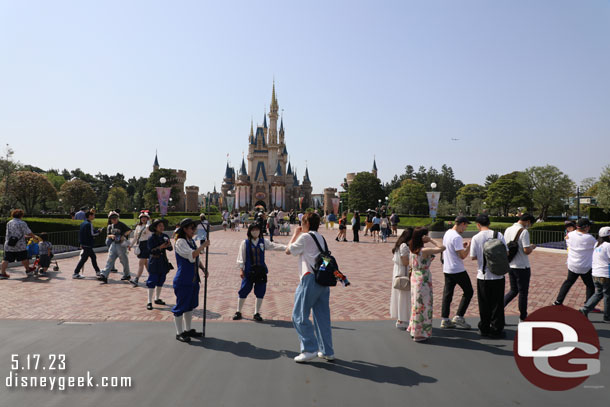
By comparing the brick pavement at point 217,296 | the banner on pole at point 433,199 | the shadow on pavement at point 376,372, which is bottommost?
the shadow on pavement at point 376,372

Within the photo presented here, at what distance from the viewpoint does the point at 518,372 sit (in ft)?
13.9

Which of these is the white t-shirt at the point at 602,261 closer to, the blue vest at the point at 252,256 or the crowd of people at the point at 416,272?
the crowd of people at the point at 416,272

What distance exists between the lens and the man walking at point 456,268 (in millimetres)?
5535

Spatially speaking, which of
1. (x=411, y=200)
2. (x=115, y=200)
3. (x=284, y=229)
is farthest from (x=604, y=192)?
(x=115, y=200)

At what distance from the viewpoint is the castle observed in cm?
10056

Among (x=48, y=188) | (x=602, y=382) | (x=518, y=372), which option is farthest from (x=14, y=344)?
(x=48, y=188)

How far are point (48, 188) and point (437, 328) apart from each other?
63.5 meters

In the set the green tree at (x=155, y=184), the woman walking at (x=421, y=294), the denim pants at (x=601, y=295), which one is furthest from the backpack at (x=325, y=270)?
the green tree at (x=155, y=184)

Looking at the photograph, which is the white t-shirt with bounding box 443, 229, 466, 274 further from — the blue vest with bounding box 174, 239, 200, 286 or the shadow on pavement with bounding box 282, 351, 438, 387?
the blue vest with bounding box 174, 239, 200, 286

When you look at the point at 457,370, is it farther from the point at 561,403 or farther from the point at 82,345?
the point at 82,345

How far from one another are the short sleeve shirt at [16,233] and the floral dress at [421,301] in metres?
9.22

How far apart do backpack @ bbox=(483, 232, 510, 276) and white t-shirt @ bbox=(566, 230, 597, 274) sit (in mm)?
2344

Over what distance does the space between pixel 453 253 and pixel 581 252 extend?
8.68 ft

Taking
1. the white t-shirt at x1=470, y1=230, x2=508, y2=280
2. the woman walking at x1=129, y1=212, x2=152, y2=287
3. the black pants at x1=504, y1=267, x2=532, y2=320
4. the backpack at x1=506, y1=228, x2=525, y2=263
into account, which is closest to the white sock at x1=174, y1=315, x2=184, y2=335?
the woman walking at x1=129, y1=212, x2=152, y2=287
